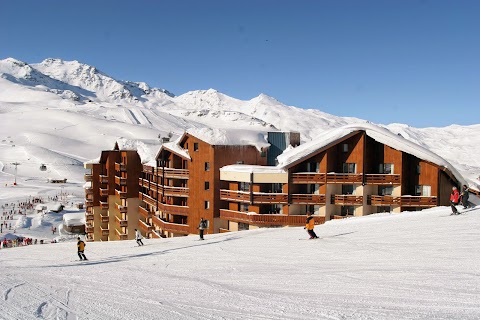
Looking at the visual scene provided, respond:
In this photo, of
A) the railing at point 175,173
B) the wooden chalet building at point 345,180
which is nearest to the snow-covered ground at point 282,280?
the wooden chalet building at point 345,180

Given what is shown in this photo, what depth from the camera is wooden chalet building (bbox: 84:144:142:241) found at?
183 feet

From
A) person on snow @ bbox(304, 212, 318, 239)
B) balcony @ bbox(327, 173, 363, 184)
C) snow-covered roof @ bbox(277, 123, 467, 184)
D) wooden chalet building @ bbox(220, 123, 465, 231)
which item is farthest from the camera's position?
balcony @ bbox(327, 173, 363, 184)

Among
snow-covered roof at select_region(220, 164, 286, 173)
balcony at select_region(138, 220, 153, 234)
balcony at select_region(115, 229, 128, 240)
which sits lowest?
balcony at select_region(115, 229, 128, 240)

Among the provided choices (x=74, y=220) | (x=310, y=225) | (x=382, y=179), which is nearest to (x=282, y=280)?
(x=310, y=225)

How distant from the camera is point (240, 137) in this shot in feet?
144

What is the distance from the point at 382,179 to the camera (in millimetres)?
35344

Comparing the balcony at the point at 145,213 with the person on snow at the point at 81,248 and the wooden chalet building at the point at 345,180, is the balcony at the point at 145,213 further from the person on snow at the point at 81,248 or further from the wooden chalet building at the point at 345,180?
the person on snow at the point at 81,248

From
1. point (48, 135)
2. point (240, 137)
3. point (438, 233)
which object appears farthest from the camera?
point (48, 135)

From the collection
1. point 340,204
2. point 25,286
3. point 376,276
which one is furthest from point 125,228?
point 376,276

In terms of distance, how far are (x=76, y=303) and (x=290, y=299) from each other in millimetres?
5540

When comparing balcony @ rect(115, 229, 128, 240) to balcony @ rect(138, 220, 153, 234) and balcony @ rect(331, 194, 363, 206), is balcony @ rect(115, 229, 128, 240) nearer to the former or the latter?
balcony @ rect(138, 220, 153, 234)

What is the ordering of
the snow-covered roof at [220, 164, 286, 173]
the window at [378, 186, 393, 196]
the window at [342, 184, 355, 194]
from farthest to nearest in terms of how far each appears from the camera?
the snow-covered roof at [220, 164, 286, 173]
the window at [342, 184, 355, 194]
the window at [378, 186, 393, 196]

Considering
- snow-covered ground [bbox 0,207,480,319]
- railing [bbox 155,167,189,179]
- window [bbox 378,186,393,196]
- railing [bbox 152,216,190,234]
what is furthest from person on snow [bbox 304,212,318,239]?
railing [bbox 155,167,189,179]

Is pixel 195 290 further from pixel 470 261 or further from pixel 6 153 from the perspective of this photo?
pixel 6 153
